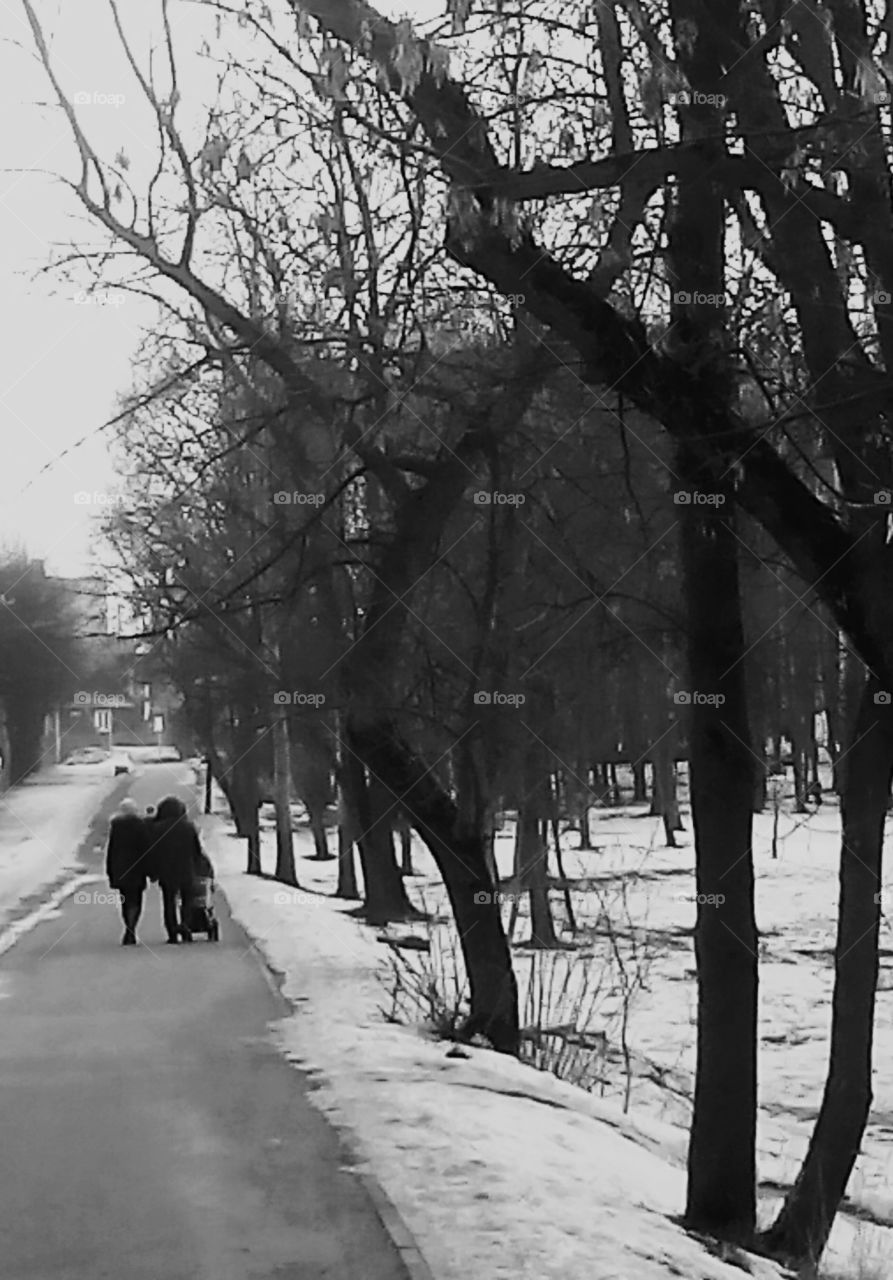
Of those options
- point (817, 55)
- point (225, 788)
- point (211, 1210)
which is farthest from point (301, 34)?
point (225, 788)

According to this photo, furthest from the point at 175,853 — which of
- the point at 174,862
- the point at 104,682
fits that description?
the point at 104,682

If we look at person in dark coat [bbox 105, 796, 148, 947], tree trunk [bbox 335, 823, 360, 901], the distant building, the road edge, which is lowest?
tree trunk [bbox 335, 823, 360, 901]

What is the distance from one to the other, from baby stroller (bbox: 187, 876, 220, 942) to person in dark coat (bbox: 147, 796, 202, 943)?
0.16 feet

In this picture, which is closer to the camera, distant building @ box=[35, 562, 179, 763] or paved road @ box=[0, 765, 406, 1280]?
paved road @ box=[0, 765, 406, 1280]

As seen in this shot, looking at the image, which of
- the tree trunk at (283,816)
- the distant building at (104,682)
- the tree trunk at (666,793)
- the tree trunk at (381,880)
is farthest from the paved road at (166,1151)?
the tree trunk at (666,793)

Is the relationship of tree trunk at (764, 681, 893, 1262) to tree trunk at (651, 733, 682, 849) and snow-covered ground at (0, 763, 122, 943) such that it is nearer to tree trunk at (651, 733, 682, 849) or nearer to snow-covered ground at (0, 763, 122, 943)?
snow-covered ground at (0, 763, 122, 943)

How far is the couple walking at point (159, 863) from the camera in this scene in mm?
21844

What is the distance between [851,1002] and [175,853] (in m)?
12.9

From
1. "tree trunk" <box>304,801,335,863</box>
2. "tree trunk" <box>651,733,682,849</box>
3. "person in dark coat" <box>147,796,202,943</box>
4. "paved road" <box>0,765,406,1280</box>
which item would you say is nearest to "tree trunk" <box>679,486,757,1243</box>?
"paved road" <box>0,765,406,1280</box>

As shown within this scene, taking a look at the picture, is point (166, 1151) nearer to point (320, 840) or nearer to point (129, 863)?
point (129, 863)

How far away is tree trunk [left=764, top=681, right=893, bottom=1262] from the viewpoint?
9656 millimetres

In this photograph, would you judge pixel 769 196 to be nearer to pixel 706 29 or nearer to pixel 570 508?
pixel 706 29

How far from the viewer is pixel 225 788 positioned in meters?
52.0

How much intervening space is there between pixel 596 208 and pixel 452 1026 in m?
8.23
